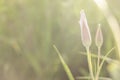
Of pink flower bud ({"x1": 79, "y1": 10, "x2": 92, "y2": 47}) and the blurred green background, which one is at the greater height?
the blurred green background

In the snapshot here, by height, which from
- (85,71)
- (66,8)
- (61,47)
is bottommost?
(85,71)

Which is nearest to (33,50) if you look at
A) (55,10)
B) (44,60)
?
(44,60)

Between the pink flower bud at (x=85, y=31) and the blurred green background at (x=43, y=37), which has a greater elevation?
the blurred green background at (x=43, y=37)

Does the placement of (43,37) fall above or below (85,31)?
above

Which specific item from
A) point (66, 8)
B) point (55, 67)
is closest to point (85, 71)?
point (55, 67)

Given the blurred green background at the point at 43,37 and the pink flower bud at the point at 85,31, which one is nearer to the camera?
the pink flower bud at the point at 85,31

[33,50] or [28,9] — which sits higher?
[28,9]

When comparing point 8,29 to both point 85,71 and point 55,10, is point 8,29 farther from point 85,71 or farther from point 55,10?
point 85,71

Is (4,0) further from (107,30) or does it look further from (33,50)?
(107,30)
